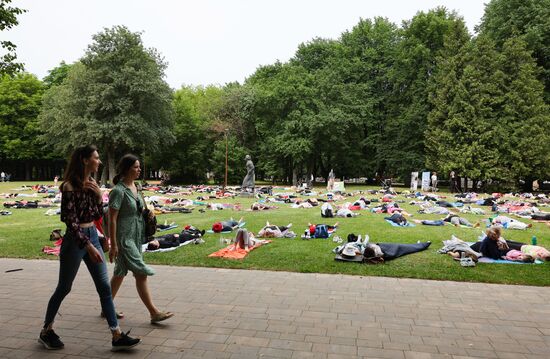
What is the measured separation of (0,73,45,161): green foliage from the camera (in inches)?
2099

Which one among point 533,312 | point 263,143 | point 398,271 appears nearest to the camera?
point 533,312

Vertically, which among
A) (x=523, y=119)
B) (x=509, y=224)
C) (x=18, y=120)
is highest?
(x=18, y=120)

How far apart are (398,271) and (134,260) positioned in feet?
15.8

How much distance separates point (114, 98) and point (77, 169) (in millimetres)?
37333

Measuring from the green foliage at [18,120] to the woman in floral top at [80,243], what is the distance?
57.7 meters

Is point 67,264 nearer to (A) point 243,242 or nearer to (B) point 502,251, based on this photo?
(A) point 243,242

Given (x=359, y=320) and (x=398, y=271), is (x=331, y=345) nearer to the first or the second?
(x=359, y=320)

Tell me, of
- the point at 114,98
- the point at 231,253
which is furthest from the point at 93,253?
the point at 114,98

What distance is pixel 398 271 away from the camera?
7281 millimetres

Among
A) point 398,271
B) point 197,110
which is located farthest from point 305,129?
point 398,271

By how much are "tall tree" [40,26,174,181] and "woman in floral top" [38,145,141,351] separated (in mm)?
34559

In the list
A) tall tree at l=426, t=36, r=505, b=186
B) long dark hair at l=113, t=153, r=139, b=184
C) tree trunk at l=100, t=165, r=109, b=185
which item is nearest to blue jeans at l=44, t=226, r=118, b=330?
long dark hair at l=113, t=153, r=139, b=184

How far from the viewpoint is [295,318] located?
496 cm

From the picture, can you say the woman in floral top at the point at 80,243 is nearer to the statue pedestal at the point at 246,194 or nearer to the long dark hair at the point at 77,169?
the long dark hair at the point at 77,169
